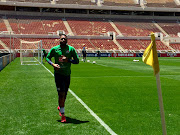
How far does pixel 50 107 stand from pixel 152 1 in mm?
83332

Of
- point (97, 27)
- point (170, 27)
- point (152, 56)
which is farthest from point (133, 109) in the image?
point (170, 27)

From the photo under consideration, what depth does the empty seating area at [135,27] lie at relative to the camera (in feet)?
249

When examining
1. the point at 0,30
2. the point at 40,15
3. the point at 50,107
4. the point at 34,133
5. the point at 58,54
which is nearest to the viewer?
the point at 34,133

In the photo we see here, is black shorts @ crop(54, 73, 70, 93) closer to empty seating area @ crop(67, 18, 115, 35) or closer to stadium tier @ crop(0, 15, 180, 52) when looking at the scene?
stadium tier @ crop(0, 15, 180, 52)

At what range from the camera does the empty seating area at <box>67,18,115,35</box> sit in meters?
72.5

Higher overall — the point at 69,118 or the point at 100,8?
the point at 100,8

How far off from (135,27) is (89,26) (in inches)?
491

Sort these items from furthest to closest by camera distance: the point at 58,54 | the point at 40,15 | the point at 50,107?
the point at 40,15
the point at 50,107
the point at 58,54

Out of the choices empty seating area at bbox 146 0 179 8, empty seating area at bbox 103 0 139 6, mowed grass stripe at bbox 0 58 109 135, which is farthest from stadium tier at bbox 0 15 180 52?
mowed grass stripe at bbox 0 58 109 135

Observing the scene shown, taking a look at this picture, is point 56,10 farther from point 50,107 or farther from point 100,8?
point 50,107

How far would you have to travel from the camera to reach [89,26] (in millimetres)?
75125

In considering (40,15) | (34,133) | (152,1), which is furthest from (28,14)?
(34,133)

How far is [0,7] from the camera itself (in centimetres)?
7319

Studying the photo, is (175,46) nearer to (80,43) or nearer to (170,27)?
(170,27)
